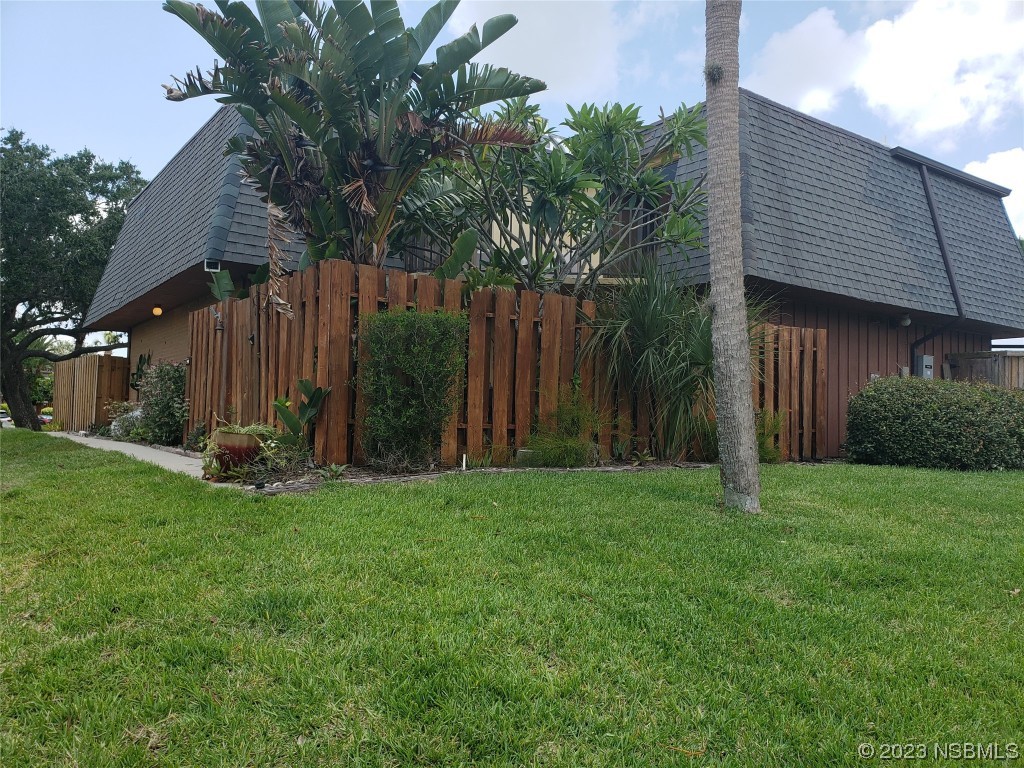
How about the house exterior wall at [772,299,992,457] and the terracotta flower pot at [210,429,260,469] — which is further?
the house exterior wall at [772,299,992,457]

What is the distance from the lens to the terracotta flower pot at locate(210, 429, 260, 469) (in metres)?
5.52

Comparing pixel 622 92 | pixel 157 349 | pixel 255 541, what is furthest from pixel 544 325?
pixel 157 349

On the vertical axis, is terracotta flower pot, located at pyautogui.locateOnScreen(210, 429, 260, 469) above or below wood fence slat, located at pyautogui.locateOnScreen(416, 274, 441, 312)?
below

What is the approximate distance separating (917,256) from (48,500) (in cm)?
1425

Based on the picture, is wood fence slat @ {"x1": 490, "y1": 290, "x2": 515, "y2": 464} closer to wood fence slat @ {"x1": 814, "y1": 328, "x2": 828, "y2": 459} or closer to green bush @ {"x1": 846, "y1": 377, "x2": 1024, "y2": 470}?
wood fence slat @ {"x1": 814, "y1": 328, "x2": 828, "y2": 459}

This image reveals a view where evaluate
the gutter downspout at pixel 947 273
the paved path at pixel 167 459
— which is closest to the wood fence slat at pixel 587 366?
the paved path at pixel 167 459

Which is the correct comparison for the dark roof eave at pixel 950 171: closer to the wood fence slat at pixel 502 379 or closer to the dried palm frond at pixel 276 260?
the wood fence slat at pixel 502 379

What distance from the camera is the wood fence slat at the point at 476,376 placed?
6434 millimetres

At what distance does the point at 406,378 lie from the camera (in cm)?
584

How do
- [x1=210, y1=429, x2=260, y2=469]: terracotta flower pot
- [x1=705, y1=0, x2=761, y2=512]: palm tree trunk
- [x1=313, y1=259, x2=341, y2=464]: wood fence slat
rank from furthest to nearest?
[x1=313, y1=259, x2=341, y2=464]: wood fence slat < [x1=210, y1=429, x2=260, y2=469]: terracotta flower pot < [x1=705, y1=0, x2=761, y2=512]: palm tree trunk

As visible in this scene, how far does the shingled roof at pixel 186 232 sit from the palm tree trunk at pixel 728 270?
5.74 meters

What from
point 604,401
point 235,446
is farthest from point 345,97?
point 604,401

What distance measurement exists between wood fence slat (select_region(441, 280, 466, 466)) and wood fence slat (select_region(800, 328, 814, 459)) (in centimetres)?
536

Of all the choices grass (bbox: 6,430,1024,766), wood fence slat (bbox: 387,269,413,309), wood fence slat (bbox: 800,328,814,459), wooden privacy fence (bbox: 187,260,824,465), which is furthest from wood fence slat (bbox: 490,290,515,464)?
wood fence slat (bbox: 800,328,814,459)
